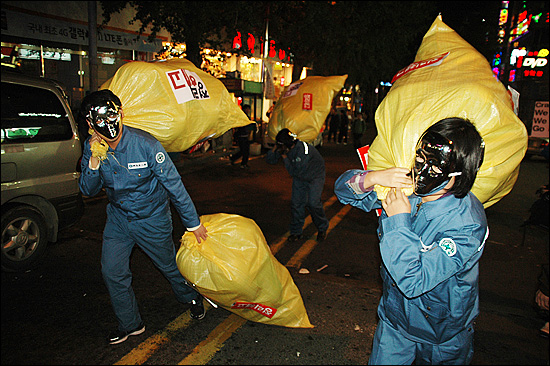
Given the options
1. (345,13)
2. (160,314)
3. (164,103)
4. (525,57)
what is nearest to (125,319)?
(160,314)

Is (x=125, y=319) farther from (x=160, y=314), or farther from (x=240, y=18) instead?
(x=240, y=18)

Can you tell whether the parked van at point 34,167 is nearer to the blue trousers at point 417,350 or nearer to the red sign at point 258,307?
the red sign at point 258,307

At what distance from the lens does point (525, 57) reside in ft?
52.5

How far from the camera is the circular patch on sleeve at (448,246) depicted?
155cm

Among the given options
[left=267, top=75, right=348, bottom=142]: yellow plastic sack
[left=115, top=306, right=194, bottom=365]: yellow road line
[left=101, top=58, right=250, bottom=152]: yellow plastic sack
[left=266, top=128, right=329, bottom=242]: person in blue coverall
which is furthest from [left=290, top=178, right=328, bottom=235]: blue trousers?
[left=115, top=306, right=194, bottom=365]: yellow road line

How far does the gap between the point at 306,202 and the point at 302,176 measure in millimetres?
398

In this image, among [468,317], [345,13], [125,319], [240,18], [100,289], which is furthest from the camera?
[345,13]

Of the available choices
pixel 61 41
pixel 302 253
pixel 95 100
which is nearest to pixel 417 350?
pixel 95 100

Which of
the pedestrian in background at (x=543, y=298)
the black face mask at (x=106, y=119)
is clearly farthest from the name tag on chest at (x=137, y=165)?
the pedestrian in background at (x=543, y=298)

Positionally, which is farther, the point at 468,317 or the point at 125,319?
the point at 125,319

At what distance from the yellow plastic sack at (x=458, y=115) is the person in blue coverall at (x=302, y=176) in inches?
108

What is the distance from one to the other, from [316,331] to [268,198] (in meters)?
4.55

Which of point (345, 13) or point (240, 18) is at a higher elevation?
point (345, 13)

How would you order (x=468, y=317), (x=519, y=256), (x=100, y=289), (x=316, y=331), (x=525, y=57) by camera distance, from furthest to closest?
(x=525, y=57), (x=519, y=256), (x=100, y=289), (x=316, y=331), (x=468, y=317)
